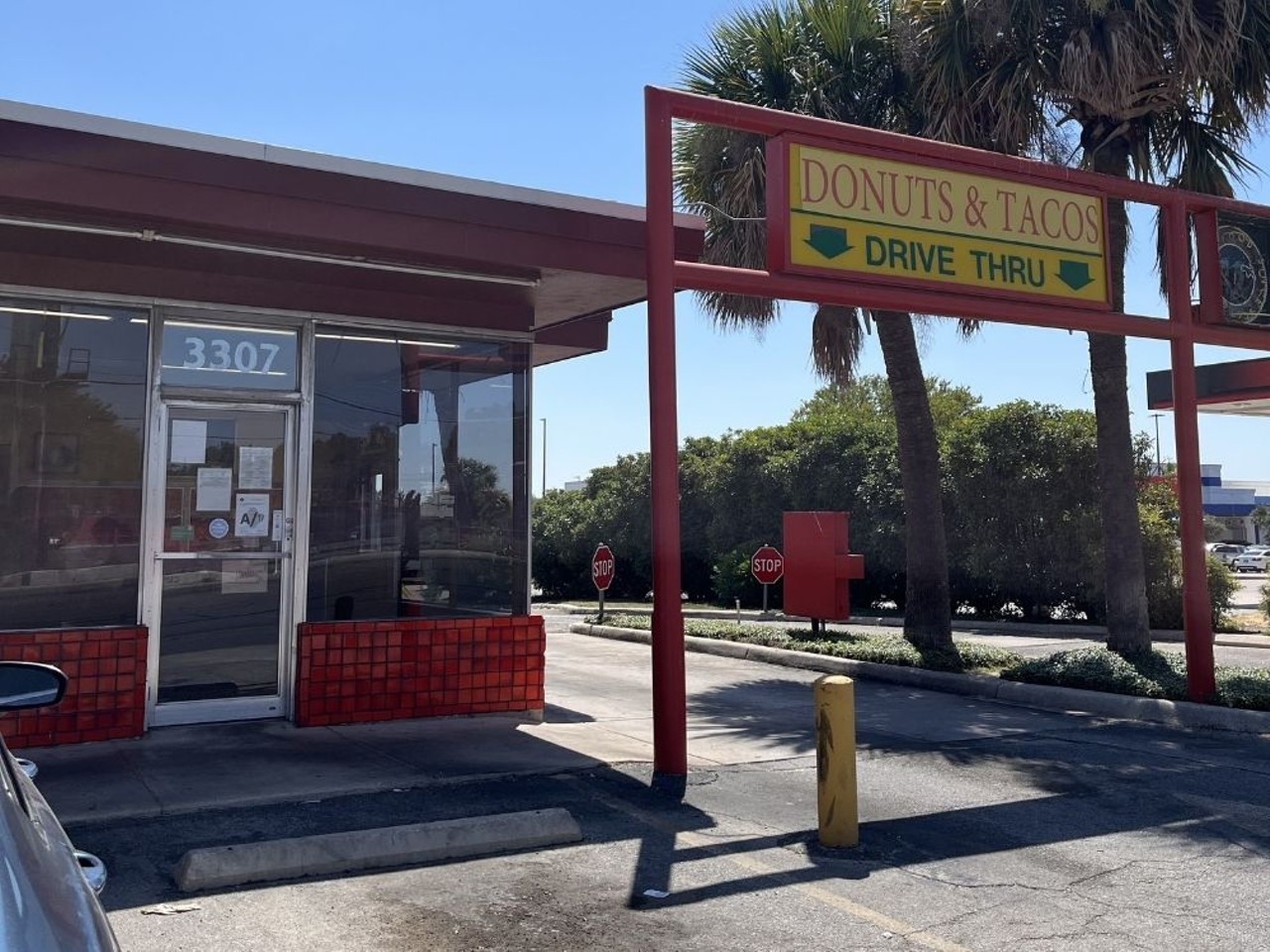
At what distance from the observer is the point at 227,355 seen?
8969mm

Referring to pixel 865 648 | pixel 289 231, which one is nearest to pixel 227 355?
pixel 289 231

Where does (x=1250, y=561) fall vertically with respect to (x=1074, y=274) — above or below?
below

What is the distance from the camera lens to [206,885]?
17.5 ft

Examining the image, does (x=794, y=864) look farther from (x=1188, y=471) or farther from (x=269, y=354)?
(x=1188, y=471)

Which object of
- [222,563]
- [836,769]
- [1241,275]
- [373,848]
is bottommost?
[373,848]

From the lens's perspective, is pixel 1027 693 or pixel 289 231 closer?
pixel 289 231

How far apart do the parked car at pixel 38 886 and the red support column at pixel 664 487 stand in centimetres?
506

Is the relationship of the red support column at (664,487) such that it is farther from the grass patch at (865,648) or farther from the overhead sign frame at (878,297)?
the grass patch at (865,648)

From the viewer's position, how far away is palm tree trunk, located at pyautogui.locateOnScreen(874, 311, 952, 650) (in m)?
14.7

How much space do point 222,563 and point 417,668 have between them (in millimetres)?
1671

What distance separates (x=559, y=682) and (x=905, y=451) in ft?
17.7

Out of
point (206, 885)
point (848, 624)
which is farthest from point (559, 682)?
point (848, 624)

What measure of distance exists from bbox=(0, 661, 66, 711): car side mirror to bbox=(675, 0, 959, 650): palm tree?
11.9 metres

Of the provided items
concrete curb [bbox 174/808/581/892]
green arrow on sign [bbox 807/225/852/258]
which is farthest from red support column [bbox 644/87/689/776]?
concrete curb [bbox 174/808/581/892]
